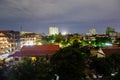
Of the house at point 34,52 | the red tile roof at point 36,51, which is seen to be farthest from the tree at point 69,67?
the red tile roof at point 36,51

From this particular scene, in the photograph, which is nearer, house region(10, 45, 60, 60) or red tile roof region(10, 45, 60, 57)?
house region(10, 45, 60, 60)

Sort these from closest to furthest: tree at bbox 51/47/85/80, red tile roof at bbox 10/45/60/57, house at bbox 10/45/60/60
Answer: tree at bbox 51/47/85/80
house at bbox 10/45/60/60
red tile roof at bbox 10/45/60/57

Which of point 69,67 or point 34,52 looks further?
point 34,52

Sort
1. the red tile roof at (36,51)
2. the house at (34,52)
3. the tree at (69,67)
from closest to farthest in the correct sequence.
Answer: the tree at (69,67) → the house at (34,52) → the red tile roof at (36,51)

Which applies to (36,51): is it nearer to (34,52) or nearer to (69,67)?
(34,52)

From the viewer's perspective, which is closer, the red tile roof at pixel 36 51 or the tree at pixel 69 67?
the tree at pixel 69 67

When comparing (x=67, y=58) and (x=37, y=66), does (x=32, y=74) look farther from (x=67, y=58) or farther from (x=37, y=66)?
(x=67, y=58)

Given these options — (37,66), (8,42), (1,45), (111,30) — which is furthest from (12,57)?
(111,30)

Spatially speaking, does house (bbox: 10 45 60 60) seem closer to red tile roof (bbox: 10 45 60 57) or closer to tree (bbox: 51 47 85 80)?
red tile roof (bbox: 10 45 60 57)

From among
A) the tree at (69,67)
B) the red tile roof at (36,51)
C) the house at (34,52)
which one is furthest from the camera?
the red tile roof at (36,51)

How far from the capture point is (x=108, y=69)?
1454 centimetres

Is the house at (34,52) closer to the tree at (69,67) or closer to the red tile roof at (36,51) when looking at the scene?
the red tile roof at (36,51)

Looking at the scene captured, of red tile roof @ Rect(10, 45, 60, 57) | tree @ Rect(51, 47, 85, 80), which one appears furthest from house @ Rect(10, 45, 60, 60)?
tree @ Rect(51, 47, 85, 80)

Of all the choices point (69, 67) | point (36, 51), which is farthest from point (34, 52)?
point (69, 67)
